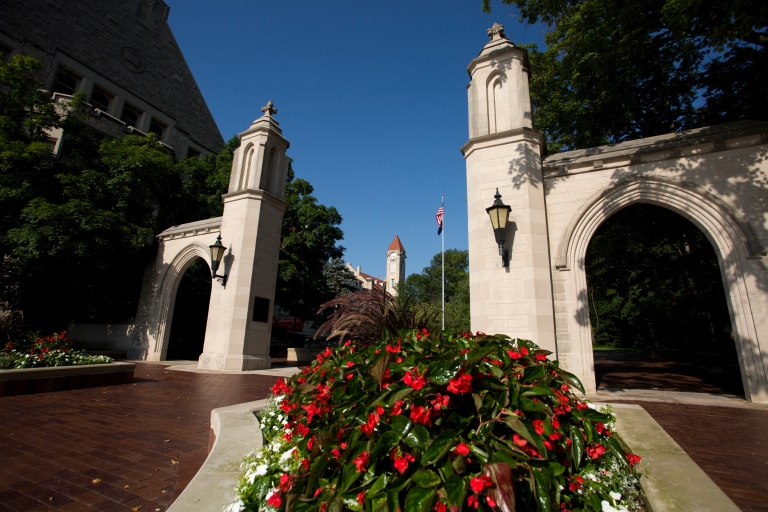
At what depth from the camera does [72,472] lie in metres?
2.80

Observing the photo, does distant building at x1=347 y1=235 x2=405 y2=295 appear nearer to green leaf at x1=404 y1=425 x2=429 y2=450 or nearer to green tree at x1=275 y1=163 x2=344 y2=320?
green tree at x1=275 y1=163 x2=344 y2=320

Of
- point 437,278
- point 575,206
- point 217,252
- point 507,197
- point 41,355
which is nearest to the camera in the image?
point 41,355

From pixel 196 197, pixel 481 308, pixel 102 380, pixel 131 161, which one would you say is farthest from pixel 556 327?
pixel 196 197

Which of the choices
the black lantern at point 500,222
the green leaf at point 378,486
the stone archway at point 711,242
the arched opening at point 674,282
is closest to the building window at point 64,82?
the black lantern at point 500,222

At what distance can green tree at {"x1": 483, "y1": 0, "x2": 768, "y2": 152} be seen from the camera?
7.46m

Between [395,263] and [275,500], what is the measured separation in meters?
71.3

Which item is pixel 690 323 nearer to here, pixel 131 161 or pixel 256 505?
pixel 256 505

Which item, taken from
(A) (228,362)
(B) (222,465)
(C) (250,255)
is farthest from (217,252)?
(B) (222,465)

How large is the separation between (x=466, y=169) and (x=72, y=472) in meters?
7.94

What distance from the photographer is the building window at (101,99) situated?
76.9 ft

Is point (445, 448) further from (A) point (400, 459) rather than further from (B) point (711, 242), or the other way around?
(B) point (711, 242)

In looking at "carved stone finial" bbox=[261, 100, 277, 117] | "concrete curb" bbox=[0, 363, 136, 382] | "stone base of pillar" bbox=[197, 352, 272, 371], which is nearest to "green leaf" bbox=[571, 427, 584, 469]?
"concrete curb" bbox=[0, 363, 136, 382]

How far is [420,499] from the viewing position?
3.79 ft

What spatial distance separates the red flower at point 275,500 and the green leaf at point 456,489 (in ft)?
2.14
